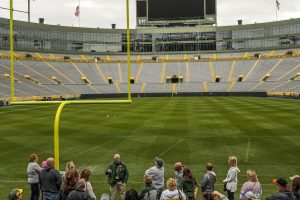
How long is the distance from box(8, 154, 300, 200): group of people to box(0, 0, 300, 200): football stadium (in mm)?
2822

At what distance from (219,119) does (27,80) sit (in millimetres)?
57063

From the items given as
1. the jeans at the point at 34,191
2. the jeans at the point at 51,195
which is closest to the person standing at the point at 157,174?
the jeans at the point at 51,195

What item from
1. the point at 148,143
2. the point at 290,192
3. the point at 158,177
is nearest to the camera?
the point at 290,192

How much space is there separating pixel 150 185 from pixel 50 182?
8.57 feet

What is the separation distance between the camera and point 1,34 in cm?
8919

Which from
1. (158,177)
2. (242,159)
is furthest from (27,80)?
(158,177)

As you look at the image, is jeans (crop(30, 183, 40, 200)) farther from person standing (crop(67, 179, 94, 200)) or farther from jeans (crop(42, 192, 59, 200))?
person standing (crop(67, 179, 94, 200))

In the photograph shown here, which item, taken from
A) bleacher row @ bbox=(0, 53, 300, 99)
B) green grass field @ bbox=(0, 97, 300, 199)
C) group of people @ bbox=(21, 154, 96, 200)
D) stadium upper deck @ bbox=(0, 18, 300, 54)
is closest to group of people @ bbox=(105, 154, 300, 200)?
group of people @ bbox=(21, 154, 96, 200)

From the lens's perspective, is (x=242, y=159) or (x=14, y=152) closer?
(x=242, y=159)

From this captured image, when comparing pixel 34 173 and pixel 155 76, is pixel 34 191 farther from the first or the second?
pixel 155 76

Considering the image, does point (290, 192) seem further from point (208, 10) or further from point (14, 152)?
point (208, 10)

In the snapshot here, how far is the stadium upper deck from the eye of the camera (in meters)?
100

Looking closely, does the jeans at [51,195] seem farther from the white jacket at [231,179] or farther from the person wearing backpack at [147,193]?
the white jacket at [231,179]

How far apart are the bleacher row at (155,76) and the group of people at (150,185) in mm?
65669
